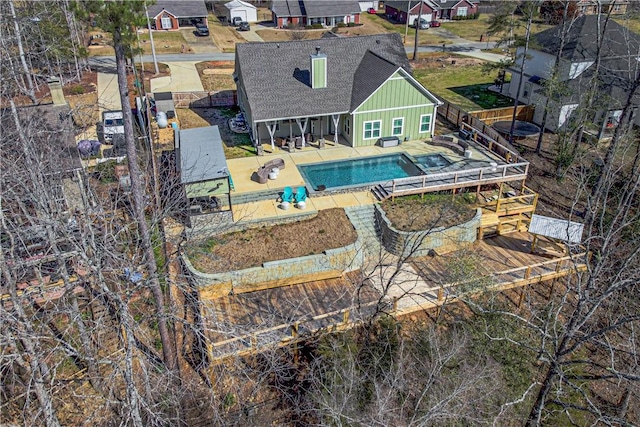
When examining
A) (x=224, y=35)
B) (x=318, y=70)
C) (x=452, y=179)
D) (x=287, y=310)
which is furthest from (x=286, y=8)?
(x=287, y=310)

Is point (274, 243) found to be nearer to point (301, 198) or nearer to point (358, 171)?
point (301, 198)

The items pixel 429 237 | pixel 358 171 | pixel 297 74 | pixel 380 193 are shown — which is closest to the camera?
pixel 429 237

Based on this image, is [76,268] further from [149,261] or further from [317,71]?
[317,71]

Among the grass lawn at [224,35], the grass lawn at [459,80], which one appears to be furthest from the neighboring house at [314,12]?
the grass lawn at [459,80]

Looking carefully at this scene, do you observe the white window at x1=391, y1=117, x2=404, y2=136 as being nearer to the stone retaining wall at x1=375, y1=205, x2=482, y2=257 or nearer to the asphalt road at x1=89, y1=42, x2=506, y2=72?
the stone retaining wall at x1=375, y1=205, x2=482, y2=257

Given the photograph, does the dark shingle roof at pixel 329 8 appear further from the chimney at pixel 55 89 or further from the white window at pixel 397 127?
the chimney at pixel 55 89

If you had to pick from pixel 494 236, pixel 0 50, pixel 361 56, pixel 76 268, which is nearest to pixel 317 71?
pixel 361 56
